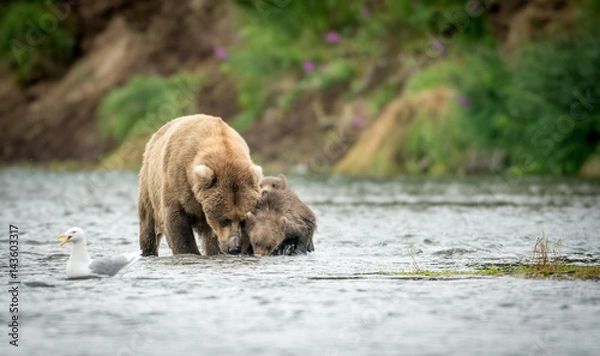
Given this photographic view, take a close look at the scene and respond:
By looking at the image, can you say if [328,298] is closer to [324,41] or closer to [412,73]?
[412,73]

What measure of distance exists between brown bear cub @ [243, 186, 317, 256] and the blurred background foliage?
49.2ft

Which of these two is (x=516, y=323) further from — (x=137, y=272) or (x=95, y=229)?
(x=95, y=229)

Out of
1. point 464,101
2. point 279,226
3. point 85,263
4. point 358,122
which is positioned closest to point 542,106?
point 464,101

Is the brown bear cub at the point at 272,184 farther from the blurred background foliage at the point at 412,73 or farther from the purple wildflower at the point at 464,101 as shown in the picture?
the purple wildflower at the point at 464,101

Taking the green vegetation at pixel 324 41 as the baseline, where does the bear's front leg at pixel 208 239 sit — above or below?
below

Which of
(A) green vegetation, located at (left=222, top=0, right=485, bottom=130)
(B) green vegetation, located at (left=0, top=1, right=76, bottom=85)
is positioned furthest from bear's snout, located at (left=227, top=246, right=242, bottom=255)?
(B) green vegetation, located at (left=0, top=1, right=76, bottom=85)

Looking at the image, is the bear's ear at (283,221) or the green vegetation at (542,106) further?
the green vegetation at (542,106)

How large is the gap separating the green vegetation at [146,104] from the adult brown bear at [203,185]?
94.7ft

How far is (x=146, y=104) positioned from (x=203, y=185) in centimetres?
3121

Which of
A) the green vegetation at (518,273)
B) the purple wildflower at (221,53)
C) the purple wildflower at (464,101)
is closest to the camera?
the green vegetation at (518,273)

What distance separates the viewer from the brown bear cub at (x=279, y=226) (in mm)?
11000

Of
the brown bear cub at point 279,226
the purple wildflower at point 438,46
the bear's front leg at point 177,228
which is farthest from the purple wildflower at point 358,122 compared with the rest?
the bear's front leg at point 177,228

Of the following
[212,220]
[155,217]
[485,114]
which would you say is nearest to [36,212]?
[155,217]

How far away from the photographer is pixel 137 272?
9.70 m
